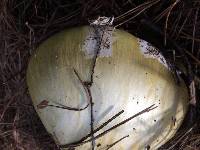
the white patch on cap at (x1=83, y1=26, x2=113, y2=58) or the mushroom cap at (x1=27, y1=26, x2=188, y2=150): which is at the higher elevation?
the white patch on cap at (x1=83, y1=26, x2=113, y2=58)

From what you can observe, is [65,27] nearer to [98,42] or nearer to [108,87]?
[98,42]

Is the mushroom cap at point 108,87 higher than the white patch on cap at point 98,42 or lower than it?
lower

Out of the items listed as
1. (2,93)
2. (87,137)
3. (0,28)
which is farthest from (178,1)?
(2,93)

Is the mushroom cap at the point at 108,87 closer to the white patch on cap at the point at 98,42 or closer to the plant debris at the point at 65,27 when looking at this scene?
the white patch on cap at the point at 98,42

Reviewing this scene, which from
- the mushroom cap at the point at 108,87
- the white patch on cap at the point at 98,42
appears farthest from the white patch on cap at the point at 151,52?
the white patch on cap at the point at 98,42

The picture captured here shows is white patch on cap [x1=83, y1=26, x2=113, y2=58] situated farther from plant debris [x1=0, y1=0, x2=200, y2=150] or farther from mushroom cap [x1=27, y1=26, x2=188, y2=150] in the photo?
plant debris [x1=0, y1=0, x2=200, y2=150]

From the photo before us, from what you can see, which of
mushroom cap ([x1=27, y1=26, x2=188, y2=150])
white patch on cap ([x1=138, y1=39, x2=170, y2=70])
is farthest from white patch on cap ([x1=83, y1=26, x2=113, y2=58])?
white patch on cap ([x1=138, y1=39, x2=170, y2=70])

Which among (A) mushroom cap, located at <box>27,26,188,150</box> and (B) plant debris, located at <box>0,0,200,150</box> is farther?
(B) plant debris, located at <box>0,0,200,150</box>

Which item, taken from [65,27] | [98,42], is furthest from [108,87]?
[65,27]
